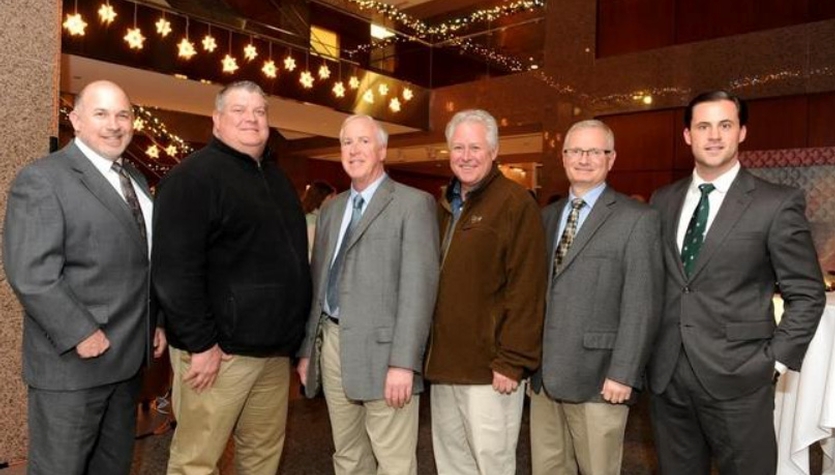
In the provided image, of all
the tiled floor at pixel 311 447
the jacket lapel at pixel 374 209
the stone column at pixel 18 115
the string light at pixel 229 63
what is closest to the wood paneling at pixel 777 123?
the tiled floor at pixel 311 447

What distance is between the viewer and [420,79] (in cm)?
1194

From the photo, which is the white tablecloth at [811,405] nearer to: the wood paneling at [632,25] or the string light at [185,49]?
the wood paneling at [632,25]

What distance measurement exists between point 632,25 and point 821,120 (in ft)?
9.21

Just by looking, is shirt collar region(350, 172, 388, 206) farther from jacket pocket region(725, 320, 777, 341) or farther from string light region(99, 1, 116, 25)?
string light region(99, 1, 116, 25)

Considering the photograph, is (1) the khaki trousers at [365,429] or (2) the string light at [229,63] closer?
(1) the khaki trousers at [365,429]

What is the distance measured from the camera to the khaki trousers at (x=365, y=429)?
2.45 m

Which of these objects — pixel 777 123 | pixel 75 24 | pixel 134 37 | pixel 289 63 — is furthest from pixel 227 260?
pixel 289 63

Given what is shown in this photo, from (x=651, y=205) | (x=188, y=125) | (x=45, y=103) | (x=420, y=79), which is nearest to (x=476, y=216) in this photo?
(x=651, y=205)

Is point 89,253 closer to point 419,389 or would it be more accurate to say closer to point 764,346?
point 419,389

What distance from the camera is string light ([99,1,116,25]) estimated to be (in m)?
7.42

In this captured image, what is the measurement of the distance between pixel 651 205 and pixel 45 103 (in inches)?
119

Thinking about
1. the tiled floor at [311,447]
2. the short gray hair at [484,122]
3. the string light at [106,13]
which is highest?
the string light at [106,13]

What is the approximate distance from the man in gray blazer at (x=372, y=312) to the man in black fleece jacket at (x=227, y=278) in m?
0.14

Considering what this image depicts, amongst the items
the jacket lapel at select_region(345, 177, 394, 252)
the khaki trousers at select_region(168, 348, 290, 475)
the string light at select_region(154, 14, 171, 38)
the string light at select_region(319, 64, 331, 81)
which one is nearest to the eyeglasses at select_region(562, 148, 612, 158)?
the jacket lapel at select_region(345, 177, 394, 252)
